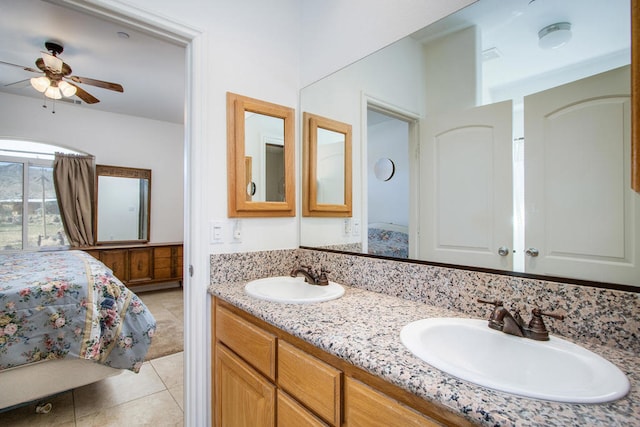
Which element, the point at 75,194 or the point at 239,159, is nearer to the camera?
the point at 239,159

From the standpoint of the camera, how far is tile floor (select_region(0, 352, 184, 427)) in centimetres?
177

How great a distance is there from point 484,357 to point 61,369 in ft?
7.38

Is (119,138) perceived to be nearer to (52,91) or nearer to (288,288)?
(52,91)

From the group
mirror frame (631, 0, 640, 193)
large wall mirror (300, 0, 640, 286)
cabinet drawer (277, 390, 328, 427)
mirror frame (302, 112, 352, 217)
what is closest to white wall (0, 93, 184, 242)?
mirror frame (302, 112, 352, 217)

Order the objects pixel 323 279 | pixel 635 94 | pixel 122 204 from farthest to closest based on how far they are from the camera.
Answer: pixel 122 204
pixel 323 279
pixel 635 94

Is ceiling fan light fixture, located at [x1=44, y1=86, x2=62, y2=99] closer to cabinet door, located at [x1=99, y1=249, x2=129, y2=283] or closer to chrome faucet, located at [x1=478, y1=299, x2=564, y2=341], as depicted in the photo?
cabinet door, located at [x1=99, y1=249, x2=129, y2=283]

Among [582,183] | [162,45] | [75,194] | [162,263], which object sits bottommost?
[162,263]

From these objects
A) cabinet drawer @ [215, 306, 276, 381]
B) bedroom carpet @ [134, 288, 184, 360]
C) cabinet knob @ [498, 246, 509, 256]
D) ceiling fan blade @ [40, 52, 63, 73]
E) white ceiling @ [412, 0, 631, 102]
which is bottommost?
bedroom carpet @ [134, 288, 184, 360]

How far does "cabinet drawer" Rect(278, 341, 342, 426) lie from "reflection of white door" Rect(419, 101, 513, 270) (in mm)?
612

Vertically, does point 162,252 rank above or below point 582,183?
below

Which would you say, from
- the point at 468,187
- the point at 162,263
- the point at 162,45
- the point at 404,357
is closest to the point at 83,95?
the point at 162,45

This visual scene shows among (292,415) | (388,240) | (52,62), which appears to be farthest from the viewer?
(52,62)

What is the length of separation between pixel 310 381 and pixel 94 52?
11.5 ft

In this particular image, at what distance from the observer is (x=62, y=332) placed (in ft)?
5.65
